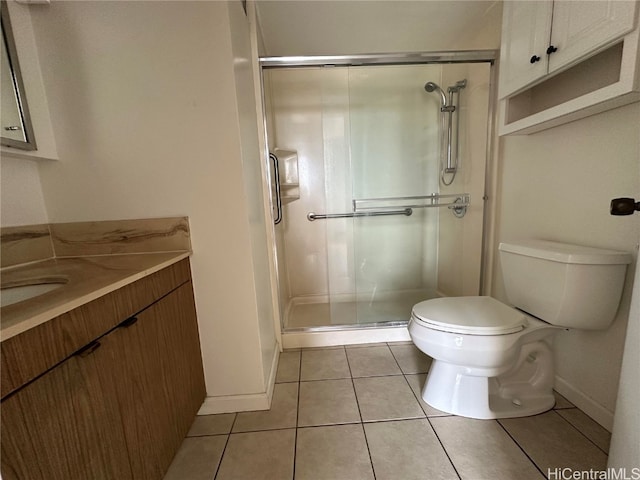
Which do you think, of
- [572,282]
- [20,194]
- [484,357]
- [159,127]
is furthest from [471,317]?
[20,194]

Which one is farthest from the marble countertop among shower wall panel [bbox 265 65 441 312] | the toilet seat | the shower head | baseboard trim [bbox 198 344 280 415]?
the shower head

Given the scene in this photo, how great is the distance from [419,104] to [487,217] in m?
1.03

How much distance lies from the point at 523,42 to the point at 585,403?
162 cm

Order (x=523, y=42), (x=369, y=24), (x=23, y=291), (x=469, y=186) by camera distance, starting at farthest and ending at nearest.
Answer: (x=469, y=186) → (x=369, y=24) → (x=523, y=42) → (x=23, y=291)

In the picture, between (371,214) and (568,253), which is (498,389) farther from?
(371,214)

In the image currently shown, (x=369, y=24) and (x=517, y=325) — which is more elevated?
(x=369, y=24)

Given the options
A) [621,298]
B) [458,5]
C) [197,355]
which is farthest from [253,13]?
[621,298]

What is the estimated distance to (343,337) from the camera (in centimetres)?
178

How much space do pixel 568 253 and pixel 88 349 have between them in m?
1.56

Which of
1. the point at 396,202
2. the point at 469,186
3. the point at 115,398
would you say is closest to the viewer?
the point at 115,398

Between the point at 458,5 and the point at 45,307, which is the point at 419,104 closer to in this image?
the point at 458,5

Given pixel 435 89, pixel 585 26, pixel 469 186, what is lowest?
pixel 469 186

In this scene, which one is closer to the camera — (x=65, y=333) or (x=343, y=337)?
(x=65, y=333)

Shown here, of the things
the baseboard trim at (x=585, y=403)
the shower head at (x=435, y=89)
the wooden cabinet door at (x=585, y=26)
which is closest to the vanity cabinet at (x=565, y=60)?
the wooden cabinet door at (x=585, y=26)
